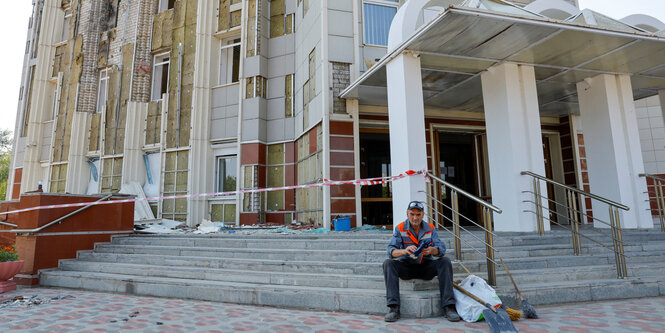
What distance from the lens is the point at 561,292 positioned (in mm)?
4789

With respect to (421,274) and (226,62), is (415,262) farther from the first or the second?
(226,62)

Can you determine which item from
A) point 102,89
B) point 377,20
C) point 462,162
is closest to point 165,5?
point 102,89

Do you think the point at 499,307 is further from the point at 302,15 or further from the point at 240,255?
the point at 302,15

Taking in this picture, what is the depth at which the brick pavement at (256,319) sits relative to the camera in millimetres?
3893

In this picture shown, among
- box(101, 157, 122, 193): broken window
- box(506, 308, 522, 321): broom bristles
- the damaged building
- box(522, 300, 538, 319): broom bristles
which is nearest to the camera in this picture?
box(506, 308, 522, 321): broom bristles

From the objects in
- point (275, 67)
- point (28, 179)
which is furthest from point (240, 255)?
point (28, 179)

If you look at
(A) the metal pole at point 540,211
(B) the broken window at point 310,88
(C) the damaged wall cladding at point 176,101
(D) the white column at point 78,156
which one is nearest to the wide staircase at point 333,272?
(A) the metal pole at point 540,211

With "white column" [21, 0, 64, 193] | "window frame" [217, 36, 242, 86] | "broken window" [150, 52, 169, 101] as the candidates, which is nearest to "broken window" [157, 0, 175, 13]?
"broken window" [150, 52, 169, 101]

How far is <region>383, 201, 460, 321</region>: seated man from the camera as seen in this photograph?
424cm

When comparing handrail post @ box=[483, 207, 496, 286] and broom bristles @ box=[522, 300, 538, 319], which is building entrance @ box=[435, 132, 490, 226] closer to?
handrail post @ box=[483, 207, 496, 286]

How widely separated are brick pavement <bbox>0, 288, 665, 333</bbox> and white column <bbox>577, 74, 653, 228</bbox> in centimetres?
365

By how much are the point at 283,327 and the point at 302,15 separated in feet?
37.2

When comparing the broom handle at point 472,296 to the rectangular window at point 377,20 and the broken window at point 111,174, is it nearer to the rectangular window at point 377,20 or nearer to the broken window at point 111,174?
the rectangular window at point 377,20

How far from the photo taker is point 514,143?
24.2 feet
